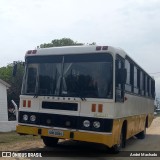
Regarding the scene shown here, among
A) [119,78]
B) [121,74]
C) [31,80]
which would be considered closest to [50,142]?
[31,80]

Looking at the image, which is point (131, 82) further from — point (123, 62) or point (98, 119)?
point (98, 119)

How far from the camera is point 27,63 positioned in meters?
12.2

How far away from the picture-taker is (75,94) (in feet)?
36.4

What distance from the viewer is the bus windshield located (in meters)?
10.9

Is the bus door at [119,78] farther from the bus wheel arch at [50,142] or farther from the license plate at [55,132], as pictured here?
the bus wheel arch at [50,142]

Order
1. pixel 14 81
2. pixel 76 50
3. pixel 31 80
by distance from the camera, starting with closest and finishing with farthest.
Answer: pixel 76 50
pixel 31 80
pixel 14 81

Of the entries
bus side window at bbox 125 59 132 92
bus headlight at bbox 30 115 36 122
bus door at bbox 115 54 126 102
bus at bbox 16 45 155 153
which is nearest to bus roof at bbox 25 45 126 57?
bus at bbox 16 45 155 153

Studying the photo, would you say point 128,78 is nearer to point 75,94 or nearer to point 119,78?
point 119,78

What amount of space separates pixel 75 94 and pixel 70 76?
23.5 inches

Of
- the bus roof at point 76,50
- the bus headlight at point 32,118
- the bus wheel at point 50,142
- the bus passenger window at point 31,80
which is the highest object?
the bus roof at point 76,50

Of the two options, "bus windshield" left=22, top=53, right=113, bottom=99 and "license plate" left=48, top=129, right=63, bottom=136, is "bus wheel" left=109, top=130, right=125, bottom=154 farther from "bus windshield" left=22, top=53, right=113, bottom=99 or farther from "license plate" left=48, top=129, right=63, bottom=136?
"bus windshield" left=22, top=53, right=113, bottom=99

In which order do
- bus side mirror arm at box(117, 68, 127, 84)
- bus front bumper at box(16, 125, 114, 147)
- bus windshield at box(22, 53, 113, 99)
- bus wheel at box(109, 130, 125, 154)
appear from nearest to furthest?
bus front bumper at box(16, 125, 114, 147) < bus windshield at box(22, 53, 113, 99) < bus side mirror arm at box(117, 68, 127, 84) < bus wheel at box(109, 130, 125, 154)

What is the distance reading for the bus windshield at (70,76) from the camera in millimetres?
10922

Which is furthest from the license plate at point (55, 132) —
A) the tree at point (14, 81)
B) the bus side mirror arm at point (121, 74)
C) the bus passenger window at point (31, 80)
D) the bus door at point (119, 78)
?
the tree at point (14, 81)
